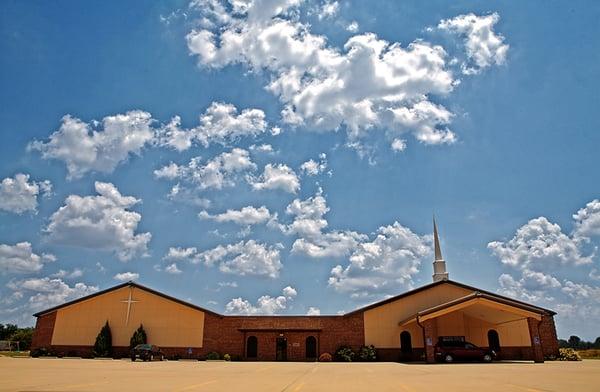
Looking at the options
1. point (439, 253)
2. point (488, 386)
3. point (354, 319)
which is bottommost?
point (488, 386)

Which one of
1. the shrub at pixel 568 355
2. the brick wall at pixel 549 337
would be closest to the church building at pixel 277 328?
the brick wall at pixel 549 337

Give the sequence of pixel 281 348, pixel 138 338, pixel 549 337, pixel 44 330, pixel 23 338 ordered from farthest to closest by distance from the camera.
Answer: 1. pixel 23 338
2. pixel 44 330
3. pixel 281 348
4. pixel 138 338
5. pixel 549 337

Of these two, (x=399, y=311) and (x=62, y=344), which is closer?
(x=399, y=311)

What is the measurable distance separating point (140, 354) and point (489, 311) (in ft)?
78.9

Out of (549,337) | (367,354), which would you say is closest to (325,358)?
(367,354)

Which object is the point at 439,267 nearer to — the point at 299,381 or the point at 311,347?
the point at 311,347

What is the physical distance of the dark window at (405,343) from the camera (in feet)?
119

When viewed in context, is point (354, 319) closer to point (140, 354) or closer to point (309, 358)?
point (309, 358)

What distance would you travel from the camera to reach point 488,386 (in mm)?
12234

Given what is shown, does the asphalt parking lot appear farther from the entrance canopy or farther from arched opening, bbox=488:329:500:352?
arched opening, bbox=488:329:500:352

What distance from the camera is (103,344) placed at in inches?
1491

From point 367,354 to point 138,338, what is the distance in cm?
1808

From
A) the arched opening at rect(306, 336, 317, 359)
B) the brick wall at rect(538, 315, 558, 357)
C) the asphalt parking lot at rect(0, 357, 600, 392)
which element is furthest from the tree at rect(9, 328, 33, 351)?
the brick wall at rect(538, 315, 558, 357)

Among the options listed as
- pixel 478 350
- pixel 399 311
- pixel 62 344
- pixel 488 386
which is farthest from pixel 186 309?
pixel 488 386
